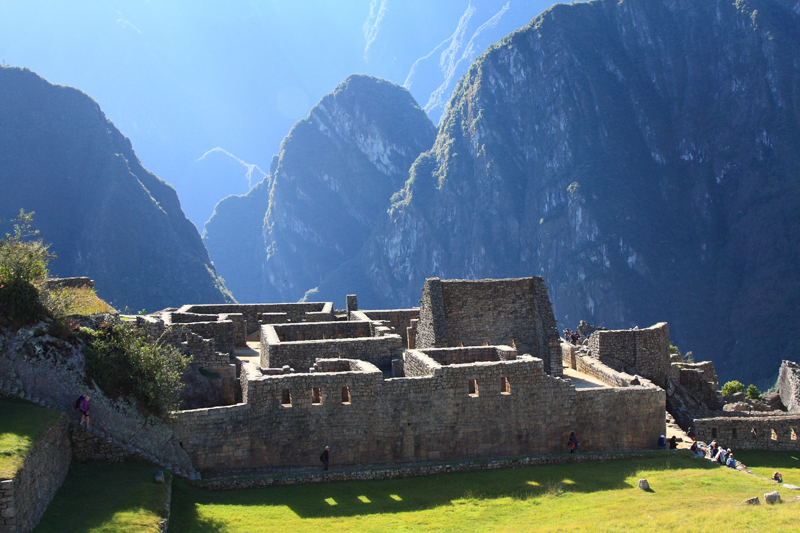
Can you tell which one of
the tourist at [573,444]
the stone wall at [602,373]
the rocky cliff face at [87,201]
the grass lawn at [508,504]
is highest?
the rocky cliff face at [87,201]

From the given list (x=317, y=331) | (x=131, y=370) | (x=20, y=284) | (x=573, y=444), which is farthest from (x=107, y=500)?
(x=317, y=331)

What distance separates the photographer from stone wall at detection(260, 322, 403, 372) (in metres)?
21.2

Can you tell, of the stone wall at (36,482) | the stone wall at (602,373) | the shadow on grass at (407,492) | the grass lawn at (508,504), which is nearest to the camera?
the stone wall at (36,482)

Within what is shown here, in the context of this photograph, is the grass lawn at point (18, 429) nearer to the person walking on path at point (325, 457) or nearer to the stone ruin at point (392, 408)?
the stone ruin at point (392, 408)

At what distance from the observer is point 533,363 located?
19141 mm

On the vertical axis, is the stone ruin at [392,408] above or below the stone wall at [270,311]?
below

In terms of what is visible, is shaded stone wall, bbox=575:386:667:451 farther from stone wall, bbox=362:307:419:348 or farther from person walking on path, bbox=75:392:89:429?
stone wall, bbox=362:307:419:348

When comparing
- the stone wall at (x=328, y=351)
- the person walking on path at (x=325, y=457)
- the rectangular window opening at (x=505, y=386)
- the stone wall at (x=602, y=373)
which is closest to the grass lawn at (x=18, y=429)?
the person walking on path at (x=325, y=457)

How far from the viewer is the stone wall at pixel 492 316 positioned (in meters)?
25.5

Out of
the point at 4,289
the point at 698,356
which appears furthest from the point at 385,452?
the point at 698,356

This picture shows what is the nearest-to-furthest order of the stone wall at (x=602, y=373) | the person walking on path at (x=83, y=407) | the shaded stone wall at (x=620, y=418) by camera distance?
1. the person walking on path at (x=83, y=407)
2. the shaded stone wall at (x=620, y=418)
3. the stone wall at (x=602, y=373)

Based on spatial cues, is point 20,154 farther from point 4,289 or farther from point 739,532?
point 739,532

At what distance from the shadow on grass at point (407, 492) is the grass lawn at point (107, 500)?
742mm

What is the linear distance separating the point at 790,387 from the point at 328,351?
35490 mm
